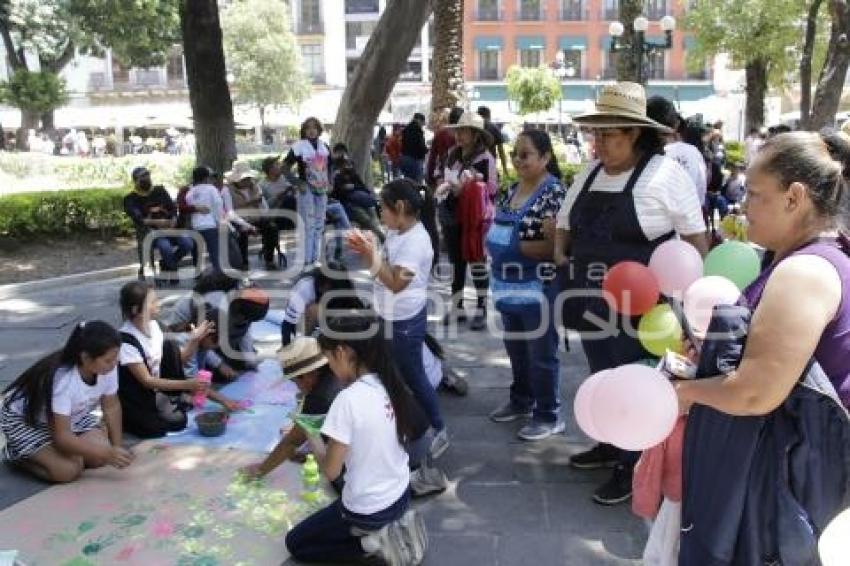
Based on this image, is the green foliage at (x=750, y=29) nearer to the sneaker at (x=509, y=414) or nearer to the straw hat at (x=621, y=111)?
the sneaker at (x=509, y=414)

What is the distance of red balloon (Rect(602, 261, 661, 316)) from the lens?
290cm

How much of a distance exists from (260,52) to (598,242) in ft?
130

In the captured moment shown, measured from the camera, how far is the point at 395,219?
4016 mm

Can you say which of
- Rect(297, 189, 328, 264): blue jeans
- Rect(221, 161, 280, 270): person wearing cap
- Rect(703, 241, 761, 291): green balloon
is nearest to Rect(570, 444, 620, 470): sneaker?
Rect(703, 241, 761, 291): green balloon

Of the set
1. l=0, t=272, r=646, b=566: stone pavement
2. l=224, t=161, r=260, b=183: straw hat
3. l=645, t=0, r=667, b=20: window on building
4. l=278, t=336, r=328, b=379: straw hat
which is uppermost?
l=645, t=0, r=667, b=20: window on building

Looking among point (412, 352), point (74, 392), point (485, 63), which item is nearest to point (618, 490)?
point (412, 352)

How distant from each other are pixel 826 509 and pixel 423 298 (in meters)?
2.40

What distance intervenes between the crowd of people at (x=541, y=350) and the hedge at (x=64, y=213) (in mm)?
5685

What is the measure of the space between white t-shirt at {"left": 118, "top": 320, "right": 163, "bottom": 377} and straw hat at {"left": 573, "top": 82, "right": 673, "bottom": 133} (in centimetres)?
260

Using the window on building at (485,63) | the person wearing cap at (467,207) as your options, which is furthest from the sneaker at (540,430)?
the window on building at (485,63)

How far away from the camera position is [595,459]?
4.14 meters

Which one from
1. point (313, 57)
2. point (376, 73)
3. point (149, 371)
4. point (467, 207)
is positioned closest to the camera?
point (149, 371)

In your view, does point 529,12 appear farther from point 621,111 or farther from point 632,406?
point 632,406

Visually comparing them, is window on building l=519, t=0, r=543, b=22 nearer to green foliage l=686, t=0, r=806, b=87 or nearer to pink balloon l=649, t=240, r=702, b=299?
green foliage l=686, t=0, r=806, b=87
